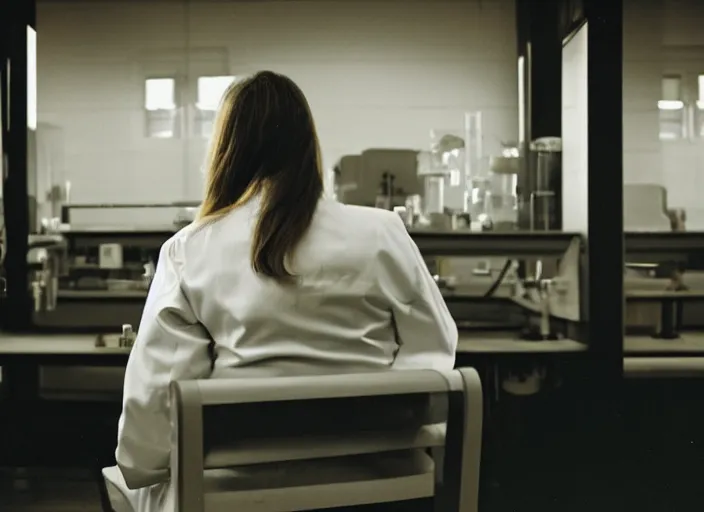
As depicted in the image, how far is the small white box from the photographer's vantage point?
3.06 meters

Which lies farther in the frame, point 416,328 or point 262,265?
point 416,328

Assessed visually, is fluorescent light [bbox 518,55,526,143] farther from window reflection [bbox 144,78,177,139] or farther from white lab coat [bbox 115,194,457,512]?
white lab coat [bbox 115,194,457,512]

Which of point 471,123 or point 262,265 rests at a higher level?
point 471,123

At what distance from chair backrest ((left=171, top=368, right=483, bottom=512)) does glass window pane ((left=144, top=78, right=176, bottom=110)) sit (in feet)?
9.03

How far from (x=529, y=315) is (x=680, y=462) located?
69 cm

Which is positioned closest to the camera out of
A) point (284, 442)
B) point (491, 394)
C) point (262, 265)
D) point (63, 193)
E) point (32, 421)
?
point (284, 442)

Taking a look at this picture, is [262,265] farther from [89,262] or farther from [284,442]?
[89,262]

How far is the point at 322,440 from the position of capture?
1.09 m

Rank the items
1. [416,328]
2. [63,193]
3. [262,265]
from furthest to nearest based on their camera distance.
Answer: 1. [63,193]
2. [416,328]
3. [262,265]

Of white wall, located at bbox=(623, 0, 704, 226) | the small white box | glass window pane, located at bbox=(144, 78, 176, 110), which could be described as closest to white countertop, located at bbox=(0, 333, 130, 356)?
the small white box

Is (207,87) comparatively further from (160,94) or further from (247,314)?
(247,314)

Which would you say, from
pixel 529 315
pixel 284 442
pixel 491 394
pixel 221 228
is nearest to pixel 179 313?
pixel 221 228

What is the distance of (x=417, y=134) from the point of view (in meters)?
3.67

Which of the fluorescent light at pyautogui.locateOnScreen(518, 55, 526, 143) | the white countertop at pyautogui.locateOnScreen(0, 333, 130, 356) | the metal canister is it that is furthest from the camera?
the fluorescent light at pyautogui.locateOnScreen(518, 55, 526, 143)
